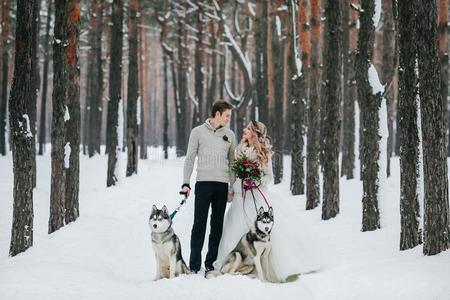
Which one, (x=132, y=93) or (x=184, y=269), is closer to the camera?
(x=184, y=269)

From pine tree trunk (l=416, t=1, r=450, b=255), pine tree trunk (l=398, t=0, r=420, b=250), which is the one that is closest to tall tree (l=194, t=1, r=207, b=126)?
pine tree trunk (l=398, t=0, r=420, b=250)

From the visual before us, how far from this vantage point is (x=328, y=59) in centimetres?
1180

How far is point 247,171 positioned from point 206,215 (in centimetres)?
84

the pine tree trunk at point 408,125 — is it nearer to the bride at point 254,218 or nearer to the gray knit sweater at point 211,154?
the bride at point 254,218

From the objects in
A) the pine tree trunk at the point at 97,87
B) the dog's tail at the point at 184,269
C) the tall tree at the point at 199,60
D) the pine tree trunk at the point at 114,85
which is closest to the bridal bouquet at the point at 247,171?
the dog's tail at the point at 184,269

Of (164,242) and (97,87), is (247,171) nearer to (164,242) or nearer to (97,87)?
(164,242)

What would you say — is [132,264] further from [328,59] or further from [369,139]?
[328,59]

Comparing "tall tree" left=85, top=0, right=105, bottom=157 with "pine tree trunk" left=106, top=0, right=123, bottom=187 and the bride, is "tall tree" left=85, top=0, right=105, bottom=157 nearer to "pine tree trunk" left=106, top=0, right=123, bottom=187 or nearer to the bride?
"pine tree trunk" left=106, top=0, right=123, bottom=187

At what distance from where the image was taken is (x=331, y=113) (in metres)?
11.8

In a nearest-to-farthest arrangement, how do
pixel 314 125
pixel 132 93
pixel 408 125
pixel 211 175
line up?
pixel 211 175, pixel 408 125, pixel 314 125, pixel 132 93

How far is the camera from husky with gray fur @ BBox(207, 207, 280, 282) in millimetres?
6539

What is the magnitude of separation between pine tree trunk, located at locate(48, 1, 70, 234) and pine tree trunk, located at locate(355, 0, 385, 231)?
19.7 feet

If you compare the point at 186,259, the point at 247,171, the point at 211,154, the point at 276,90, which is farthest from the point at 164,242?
the point at 276,90

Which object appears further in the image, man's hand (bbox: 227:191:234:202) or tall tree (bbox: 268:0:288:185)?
tall tree (bbox: 268:0:288:185)
